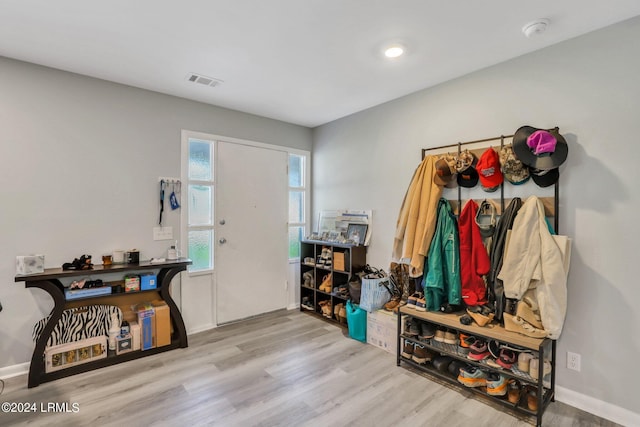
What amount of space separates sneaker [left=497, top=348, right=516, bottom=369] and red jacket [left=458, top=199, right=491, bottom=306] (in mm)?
365

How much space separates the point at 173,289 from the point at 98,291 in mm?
742

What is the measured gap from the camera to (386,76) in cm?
279

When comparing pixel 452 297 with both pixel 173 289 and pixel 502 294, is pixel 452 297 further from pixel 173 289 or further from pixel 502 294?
pixel 173 289

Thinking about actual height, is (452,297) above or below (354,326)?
above

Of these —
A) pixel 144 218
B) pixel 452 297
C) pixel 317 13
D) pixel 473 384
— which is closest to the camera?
pixel 317 13

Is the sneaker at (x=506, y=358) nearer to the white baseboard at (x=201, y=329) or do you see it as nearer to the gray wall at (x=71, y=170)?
the white baseboard at (x=201, y=329)

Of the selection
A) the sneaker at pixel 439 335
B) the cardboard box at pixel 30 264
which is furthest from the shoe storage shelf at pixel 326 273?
the cardboard box at pixel 30 264

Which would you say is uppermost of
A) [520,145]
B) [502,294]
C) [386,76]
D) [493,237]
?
[386,76]

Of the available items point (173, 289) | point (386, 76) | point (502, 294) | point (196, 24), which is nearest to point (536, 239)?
point (502, 294)

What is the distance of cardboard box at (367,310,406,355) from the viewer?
291cm

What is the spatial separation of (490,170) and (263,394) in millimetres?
2419

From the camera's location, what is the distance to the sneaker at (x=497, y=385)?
215 cm

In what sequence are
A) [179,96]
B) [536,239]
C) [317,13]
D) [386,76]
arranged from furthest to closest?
[179,96] < [386,76] < [536,239] < [317,13]

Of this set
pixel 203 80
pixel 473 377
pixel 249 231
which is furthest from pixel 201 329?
pixel 473 377
